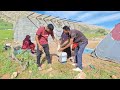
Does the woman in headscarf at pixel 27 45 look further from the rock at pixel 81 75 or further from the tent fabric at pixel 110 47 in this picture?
the tent fabric at pixel 110 47

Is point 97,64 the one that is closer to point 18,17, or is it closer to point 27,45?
point 27,45

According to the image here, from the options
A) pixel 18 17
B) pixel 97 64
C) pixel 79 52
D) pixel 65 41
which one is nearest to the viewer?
pixel 79 52

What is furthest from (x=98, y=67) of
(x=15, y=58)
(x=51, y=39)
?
(x=15, y=58)

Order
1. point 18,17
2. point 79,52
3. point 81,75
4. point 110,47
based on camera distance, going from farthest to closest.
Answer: point 110,47 → point 18,17 → point 79,52 → point 81,75

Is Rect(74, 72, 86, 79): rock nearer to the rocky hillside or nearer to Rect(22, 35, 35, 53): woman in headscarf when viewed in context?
the rocky hillside

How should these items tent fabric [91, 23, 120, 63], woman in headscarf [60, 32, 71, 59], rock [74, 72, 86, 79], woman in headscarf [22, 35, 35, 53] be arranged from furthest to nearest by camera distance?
tent fabric [91, 23, 120, 63], woman in headscarf [22, 35, 35, 53], woman in headscarf [60, 32, 71, 59], rock [74, 72, 86, 79]

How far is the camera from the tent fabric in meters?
7.19

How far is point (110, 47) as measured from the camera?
24.4ft

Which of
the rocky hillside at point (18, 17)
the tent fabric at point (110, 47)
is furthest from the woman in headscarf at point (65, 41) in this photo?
the tent fabric at point (110, 47)

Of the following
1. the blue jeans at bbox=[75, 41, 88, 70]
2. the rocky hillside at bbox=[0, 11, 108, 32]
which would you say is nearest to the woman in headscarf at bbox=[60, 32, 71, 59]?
the blue jeans at bbox=[75, 41, 88, 70]

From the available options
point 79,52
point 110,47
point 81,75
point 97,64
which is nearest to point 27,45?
point 79,52

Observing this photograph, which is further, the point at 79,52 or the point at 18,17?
the point at 18,17

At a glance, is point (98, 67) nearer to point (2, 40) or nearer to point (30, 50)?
point (30, 50)
